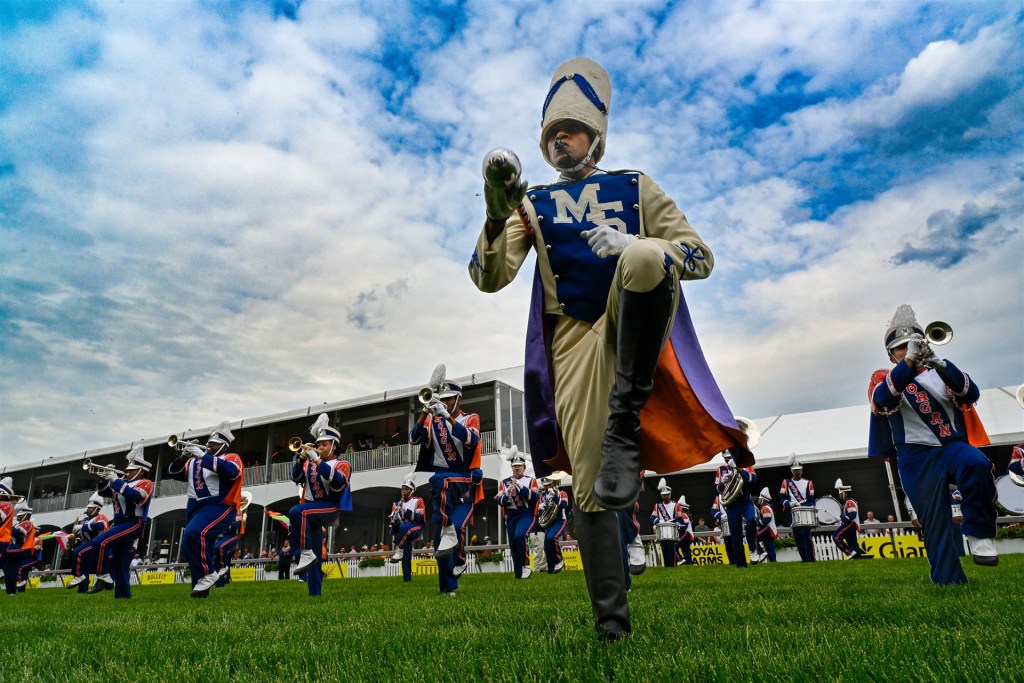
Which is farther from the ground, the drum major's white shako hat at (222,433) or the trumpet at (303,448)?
the drum major's white shako hat at (222,433)

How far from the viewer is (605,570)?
241cm

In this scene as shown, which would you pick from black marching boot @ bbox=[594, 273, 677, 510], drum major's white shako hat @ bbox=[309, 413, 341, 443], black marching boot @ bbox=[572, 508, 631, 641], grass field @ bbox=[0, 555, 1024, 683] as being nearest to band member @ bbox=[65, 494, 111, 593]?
drum major's white shako hat @ bbox=[309, 413, 341, 443]

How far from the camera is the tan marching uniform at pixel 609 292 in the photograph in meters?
2.36

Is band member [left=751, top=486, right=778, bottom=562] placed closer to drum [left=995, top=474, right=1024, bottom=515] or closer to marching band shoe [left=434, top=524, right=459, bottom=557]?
drum [left=995, top=474, right=1024, bottom=515]

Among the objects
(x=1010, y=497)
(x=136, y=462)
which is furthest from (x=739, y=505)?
(x=136, y=462)

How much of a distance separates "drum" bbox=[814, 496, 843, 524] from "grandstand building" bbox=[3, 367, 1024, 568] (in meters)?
1.40

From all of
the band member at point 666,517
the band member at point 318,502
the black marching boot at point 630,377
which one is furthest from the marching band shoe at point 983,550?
the band member at point 666,517

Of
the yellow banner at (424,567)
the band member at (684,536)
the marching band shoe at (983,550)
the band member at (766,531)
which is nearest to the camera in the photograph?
the marching band shoe at (983,550)

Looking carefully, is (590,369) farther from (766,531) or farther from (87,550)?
(766,531)

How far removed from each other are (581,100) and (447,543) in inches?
224

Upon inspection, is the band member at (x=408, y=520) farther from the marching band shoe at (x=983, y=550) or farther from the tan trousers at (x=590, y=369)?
the tan trousers at (x=590, y=369)

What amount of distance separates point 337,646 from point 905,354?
444 centimetres

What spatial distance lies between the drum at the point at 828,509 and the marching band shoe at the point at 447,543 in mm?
16225

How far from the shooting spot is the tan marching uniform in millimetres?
2355
